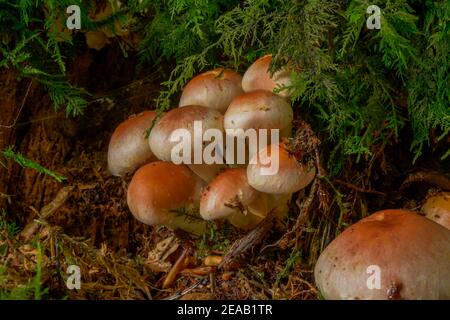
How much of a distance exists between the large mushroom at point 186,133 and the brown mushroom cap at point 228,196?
0.15 meters

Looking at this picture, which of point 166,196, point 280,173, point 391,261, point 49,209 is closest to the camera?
point 391,261

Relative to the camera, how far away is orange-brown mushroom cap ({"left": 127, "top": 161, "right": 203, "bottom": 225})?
230cm

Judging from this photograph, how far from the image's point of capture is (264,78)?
2283mm

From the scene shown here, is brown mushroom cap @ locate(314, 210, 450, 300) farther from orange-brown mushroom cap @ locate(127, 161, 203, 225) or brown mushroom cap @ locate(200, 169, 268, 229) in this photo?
orange-brown mushroom cap @ locate(127, 161, 203, 225)

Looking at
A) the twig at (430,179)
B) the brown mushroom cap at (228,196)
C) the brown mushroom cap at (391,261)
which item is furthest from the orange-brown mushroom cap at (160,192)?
the twig at (430,179)

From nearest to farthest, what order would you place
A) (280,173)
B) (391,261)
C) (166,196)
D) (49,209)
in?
1. (391,261)
2. (280,173)
3. (166,196)
4. (49,209)

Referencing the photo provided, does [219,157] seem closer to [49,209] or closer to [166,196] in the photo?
[166,196]

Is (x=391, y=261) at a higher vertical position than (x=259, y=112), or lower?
lower

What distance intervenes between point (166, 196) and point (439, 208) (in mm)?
1209

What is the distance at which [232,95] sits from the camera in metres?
2.44

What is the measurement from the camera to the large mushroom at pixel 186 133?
88.2 inches

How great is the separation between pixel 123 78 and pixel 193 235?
42.0 inches

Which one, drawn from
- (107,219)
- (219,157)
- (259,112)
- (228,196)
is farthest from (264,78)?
(107,219)

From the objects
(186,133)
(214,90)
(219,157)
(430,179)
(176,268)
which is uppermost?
(214,90)
